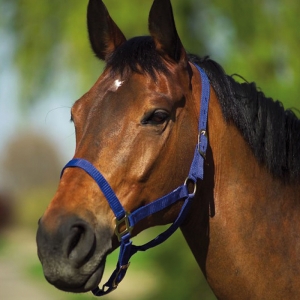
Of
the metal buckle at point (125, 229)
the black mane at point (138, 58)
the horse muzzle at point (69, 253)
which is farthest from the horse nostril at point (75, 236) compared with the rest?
the black mane at point (138, 58)

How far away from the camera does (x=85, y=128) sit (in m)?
2.49

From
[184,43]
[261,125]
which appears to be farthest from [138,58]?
[184,43]

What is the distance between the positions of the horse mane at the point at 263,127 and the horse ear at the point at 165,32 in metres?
0.26

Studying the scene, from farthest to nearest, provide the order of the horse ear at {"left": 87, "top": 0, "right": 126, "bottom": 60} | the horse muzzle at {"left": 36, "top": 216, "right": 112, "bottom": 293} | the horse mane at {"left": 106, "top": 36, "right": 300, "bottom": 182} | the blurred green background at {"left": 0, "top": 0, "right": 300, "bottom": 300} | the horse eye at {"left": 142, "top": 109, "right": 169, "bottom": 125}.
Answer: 1. the blurred green background at {"left": 0, "top": 0, "right": 300, "bottom": 300}
2. the horse ear at {"left": 87, "top": 0, "right": 126, "bottom": 60}
3. the horse mane at {"left": 106, "top": 36, "right": 300, "bottom": 182}
4. the horse eye at {"left": 142, "top": 109, "right": 169, "bottom": 125}
5. the horse muzzle at {"left": 36, "top": 216, "right": 112, "bottom": 293}

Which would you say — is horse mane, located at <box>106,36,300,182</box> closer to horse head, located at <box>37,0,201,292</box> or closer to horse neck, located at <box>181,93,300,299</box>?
horse neck, located at <box>181,93,300,299</box>

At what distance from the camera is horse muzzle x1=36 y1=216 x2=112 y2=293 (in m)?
2.21

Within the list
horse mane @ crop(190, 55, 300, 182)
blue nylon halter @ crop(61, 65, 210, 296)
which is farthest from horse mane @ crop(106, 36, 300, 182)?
blue nylon halter @ crop(61, 65, 210, 296)

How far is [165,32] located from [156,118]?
458mm

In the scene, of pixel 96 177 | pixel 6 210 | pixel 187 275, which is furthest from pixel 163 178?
pixel 6 210

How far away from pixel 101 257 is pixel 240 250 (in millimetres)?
740

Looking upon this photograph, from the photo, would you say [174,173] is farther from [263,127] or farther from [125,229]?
[263,127]

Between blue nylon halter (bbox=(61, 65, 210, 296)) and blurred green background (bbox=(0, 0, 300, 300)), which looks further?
blurred green background (bbox=(0, 0, 300, 300))

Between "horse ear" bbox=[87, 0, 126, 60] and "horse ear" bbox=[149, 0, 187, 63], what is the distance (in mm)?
319

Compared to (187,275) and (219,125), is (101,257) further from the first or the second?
(187,275)
